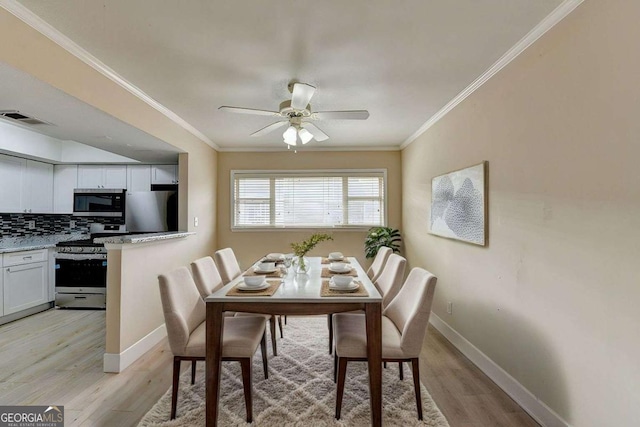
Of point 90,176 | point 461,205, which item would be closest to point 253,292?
point 461,205

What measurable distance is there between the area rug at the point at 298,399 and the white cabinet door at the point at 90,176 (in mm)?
3413

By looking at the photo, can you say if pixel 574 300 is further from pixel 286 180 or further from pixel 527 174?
pixel 286 180

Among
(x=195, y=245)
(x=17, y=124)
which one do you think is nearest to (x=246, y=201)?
(x=195, y=245)

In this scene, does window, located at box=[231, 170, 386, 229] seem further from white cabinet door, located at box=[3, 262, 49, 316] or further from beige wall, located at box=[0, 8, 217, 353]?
white cabinet door, located at box=[3, 262, 49, 316]

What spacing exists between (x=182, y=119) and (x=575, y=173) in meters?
3.57

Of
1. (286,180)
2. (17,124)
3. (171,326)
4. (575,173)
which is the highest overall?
(17,124)

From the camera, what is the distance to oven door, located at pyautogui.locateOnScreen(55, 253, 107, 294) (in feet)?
12.6

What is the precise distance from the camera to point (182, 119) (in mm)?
3367

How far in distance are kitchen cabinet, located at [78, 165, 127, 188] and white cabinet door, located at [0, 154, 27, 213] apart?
0.67m

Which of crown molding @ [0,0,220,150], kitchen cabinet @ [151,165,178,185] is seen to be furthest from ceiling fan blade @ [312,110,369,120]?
kitchen cabinet @ [151,165,178,185]

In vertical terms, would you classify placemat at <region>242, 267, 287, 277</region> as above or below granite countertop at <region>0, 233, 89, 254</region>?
below

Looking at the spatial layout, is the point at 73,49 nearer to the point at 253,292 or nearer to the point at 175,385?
the point at 253,292

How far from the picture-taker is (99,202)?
14.0 feet

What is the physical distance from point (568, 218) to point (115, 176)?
5.39 meters
